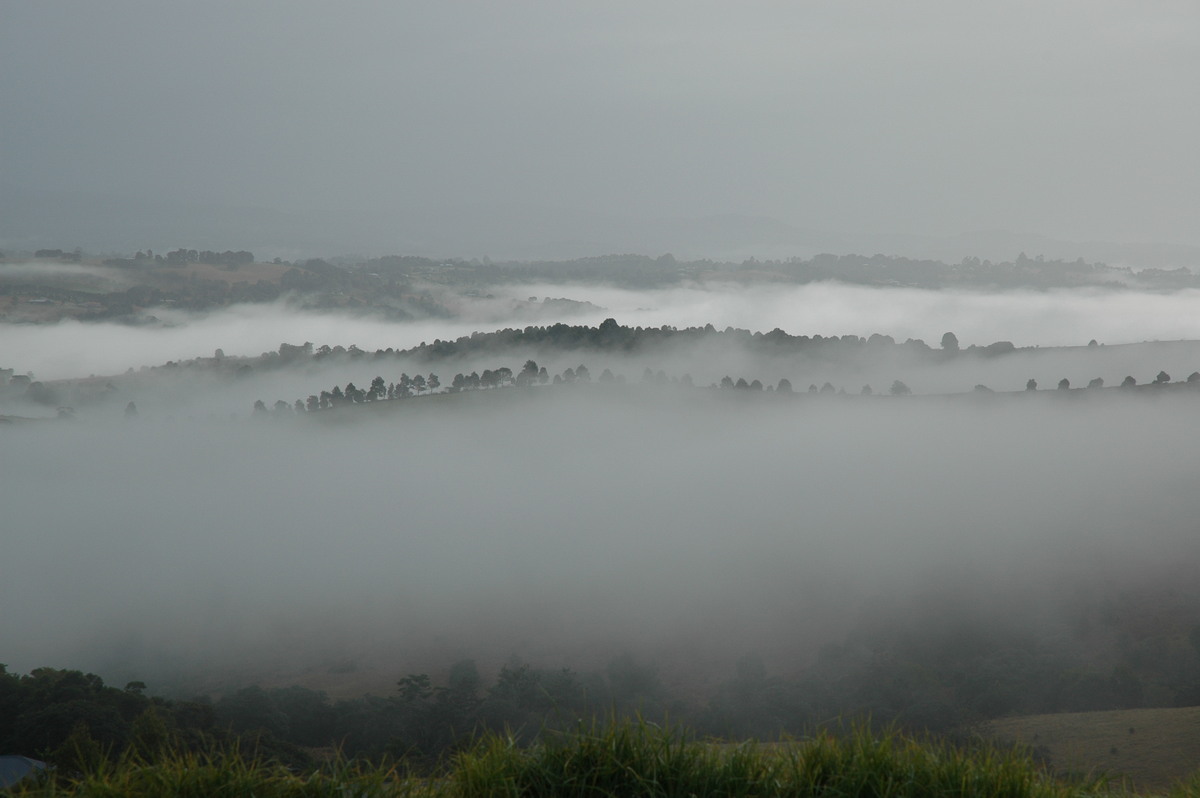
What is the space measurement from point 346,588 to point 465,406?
57100mm

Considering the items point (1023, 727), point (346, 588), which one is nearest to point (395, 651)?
point (346, 588)

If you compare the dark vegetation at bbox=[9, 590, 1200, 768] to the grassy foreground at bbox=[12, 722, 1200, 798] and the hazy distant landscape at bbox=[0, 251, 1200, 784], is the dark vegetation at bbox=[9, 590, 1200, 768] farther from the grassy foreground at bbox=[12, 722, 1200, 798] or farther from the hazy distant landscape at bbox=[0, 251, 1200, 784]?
the grassy foreground at bbox=[12, 722, 1200, 798]

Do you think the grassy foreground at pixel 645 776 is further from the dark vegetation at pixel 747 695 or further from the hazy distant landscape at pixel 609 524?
the dark vegetation at pixel 747 695

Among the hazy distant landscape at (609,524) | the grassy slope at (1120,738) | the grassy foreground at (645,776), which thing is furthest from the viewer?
the hazy distant landscape at (609,524)

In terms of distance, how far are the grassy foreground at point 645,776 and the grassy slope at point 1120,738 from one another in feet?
76.6

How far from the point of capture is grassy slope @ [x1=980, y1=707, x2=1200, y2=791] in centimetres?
2909

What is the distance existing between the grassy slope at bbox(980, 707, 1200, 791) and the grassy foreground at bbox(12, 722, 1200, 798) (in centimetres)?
2334

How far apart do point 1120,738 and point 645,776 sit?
32.3 m

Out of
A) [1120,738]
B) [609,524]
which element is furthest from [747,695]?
[609,524]

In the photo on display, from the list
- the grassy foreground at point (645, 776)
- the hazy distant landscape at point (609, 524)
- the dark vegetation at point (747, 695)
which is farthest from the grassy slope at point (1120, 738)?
the grassy foreground at point (645, 776)

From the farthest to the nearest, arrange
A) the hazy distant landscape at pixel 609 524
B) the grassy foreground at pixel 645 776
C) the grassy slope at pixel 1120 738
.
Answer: the hazy distant landscape at pixel 609 524 < the grassy slope at pixel 1120 738 < the grassy foreground at pixel 645 776

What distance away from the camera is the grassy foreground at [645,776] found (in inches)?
285

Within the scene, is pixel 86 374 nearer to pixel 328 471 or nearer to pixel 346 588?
pixel 328 471

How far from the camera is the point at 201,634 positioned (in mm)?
82062
